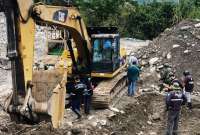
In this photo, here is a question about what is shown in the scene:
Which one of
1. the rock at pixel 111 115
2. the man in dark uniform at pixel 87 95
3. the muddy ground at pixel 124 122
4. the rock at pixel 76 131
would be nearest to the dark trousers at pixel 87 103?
the man in dark uniform at pixel 87 95

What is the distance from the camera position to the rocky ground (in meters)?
13.6

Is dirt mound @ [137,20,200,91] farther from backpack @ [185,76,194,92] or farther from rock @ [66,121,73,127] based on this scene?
rock @ [66,121,73,127]

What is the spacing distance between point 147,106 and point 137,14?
59.2 feet

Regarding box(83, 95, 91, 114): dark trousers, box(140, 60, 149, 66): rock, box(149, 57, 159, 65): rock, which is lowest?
box(83, 95, 91, 114): dark trousers

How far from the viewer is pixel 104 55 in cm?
1686

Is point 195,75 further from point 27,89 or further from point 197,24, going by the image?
point 27,89

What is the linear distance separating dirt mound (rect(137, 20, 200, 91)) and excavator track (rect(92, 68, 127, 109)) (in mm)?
2740

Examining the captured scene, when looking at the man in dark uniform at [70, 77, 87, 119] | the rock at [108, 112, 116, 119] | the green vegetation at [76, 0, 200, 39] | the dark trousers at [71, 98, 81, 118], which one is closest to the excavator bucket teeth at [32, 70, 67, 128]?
the man in dark uniform at [70, 77, 87, 119]

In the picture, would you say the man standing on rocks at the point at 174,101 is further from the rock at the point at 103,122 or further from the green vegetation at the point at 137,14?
the green vegetation at the point at 137,14

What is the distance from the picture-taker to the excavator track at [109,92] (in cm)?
1561

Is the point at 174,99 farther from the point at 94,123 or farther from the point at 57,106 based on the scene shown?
the point at 57,106

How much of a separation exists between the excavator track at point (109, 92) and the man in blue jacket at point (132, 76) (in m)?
0.32

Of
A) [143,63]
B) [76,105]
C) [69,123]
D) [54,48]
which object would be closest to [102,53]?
[76,105]

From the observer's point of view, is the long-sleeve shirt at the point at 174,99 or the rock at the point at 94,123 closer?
the long-sleeve shirt at the point at 174,99
